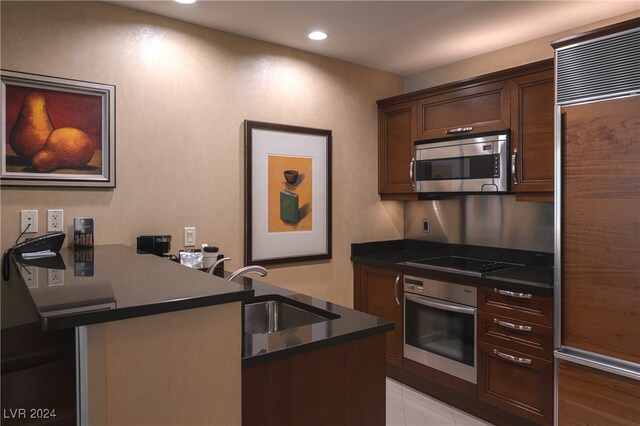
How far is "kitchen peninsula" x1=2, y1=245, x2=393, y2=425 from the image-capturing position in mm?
999

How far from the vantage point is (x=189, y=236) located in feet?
9.15

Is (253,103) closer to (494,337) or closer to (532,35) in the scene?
(532,35)

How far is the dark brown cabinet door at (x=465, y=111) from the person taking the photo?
2.98 m

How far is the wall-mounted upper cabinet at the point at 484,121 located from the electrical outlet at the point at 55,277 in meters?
2.58

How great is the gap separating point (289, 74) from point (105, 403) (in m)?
2.70

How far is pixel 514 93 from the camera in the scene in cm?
290

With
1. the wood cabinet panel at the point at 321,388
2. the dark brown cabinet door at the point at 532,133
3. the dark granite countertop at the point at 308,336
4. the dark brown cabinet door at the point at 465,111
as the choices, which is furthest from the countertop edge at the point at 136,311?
the dark brown cabinet door at the point at 465,111

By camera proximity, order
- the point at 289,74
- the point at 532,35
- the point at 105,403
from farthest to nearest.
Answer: the point at 289,74, the point at 532,35, the point at 105,403

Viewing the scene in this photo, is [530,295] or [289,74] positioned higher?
[289,74]

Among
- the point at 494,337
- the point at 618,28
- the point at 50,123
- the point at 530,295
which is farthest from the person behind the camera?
the point at 494,337

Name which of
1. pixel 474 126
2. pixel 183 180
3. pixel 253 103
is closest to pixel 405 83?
pixel 474 126

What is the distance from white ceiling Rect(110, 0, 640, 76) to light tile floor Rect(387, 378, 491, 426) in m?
2.52

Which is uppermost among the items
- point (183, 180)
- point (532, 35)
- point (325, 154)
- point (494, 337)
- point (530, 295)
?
point (532, 35)

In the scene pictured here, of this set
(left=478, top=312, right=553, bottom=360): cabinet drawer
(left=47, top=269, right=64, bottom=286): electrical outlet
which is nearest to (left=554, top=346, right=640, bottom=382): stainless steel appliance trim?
(left=478, top=312, right=553, bottom=360): cabinet drawer
